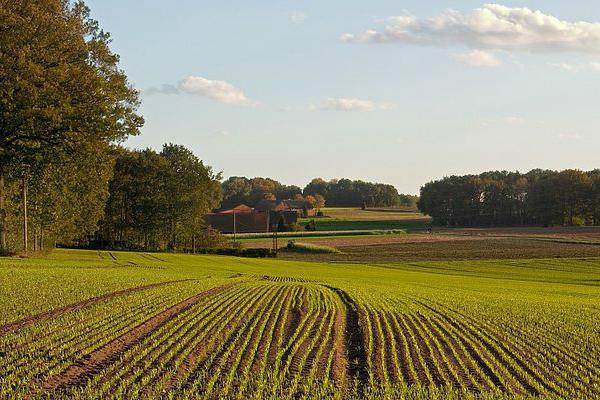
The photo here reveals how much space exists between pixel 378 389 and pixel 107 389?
14.9 feet

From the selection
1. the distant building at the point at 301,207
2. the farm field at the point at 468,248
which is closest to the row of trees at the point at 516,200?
the farm field at the point at 468,248

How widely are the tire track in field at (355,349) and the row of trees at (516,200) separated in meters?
142

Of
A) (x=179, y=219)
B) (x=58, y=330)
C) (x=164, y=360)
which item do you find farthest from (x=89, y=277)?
(x=179, y=219)

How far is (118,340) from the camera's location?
1326 centimetres

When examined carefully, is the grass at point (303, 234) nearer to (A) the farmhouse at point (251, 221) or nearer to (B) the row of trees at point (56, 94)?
(A) the farmhouse at point (251, 221)

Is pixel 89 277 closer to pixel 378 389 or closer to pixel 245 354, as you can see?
pixel 245 354

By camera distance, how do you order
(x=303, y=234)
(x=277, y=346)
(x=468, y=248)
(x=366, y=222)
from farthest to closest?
(x=366, y=222), (x=303, y=234), (x=468, y=248), (x=277, y=346)

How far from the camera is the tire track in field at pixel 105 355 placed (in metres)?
10.2

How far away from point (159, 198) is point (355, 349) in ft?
242

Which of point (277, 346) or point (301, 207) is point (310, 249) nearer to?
point (277, 346)

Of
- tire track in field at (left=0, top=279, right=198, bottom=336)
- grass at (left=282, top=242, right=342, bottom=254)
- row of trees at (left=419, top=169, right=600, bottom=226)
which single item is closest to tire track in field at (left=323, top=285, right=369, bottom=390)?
tire track in field at (left=0, top=279, right=198, bottom=336)

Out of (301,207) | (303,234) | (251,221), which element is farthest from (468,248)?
(301,207)

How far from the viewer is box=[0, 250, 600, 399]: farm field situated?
10.4m

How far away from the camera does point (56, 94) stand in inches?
1362
